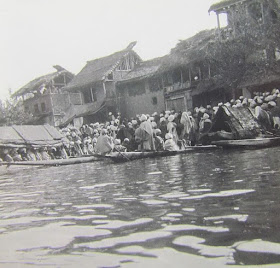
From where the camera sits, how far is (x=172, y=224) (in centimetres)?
397

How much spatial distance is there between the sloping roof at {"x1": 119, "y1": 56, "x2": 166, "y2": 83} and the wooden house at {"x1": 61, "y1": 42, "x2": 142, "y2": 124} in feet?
3.55

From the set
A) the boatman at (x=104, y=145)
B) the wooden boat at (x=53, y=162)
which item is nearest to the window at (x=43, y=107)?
the wooden boat at (x=53, y=162)

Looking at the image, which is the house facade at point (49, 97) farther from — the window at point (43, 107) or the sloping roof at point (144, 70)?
the sloping roof at point (144, 70)

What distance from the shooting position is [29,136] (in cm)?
1758

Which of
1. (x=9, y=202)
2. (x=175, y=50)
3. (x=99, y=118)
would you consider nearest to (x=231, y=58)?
(x=175, y=50)

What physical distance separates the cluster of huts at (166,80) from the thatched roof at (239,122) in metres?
7.40

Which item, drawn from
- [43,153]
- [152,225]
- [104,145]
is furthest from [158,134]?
[152,225]

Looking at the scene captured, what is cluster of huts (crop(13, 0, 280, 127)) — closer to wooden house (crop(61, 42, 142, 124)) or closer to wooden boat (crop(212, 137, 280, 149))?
wooden house (crop(61, 42, 142, 124))

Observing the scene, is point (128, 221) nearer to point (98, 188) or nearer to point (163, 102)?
point (98, 188)

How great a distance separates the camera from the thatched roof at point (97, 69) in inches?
1390

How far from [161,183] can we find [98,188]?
1168 millimetres

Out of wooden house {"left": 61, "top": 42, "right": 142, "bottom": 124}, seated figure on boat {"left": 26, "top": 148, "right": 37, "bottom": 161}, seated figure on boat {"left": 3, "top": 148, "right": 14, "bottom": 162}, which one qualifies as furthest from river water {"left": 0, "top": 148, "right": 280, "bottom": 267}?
wooden house {"left": 61, "top": 42, "right": 142, "bottom": 124}

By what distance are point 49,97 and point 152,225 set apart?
3797 cm

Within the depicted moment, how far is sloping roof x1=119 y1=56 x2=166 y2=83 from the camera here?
3220cm
